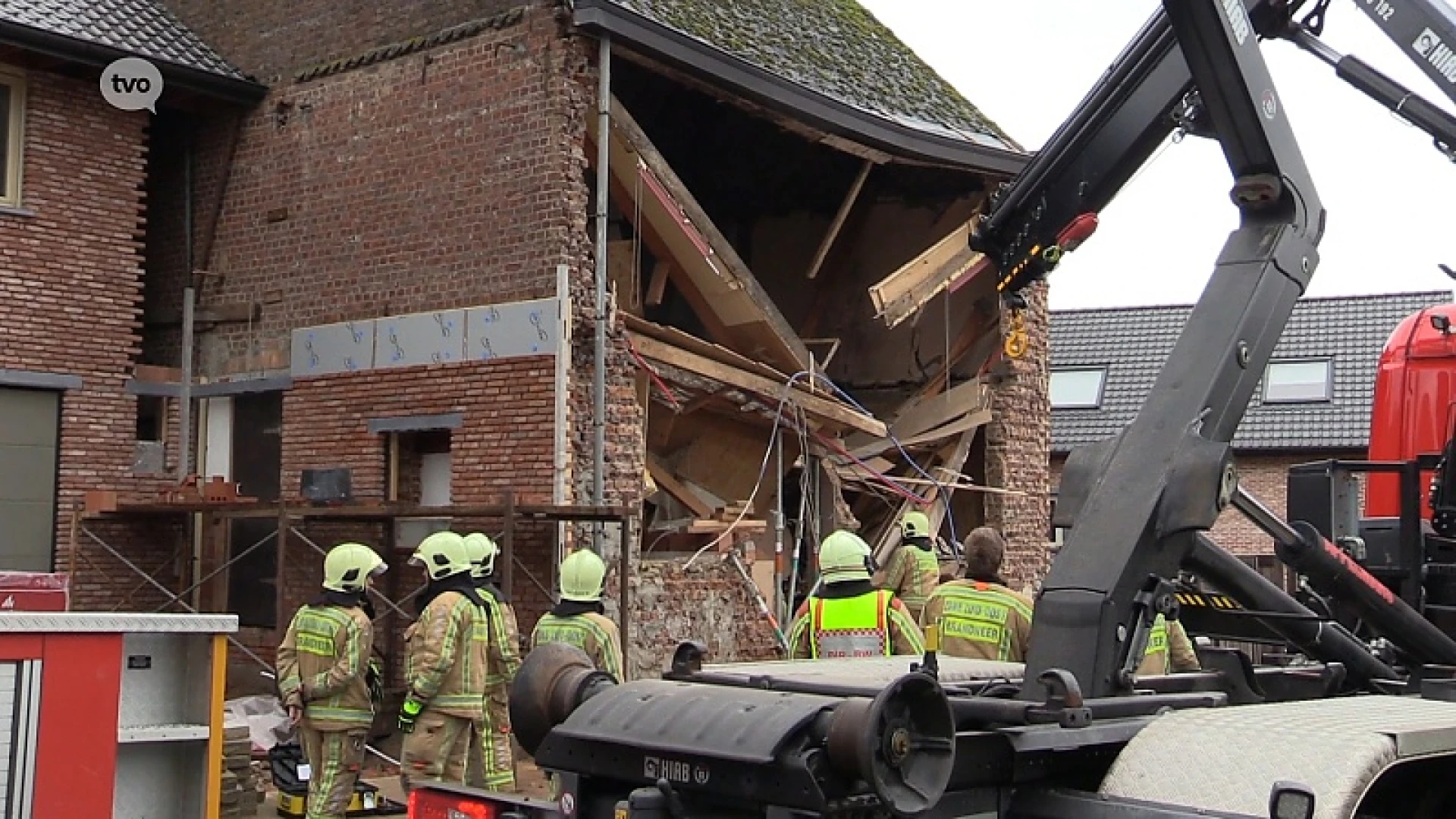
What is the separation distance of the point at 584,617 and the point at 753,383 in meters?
5.45

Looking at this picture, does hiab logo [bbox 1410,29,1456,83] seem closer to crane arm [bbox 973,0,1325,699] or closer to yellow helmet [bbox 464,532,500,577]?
crane arm [bbox 973,0,1325,699]

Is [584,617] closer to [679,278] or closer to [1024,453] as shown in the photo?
[679,278]

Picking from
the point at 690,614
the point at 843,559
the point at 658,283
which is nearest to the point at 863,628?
the point at 843,559

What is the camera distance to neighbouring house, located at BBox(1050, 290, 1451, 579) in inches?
1074

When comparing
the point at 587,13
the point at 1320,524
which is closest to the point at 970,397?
the point at 587,13

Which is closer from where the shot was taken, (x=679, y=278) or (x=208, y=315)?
(x=679, y=278)

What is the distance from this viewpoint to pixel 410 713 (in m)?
8.59

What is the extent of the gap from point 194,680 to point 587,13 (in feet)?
23.6

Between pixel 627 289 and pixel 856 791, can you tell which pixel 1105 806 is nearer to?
pixel 856 791

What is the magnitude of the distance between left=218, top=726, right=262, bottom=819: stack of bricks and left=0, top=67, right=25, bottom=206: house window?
6.64 m

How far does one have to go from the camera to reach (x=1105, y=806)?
3.67 m

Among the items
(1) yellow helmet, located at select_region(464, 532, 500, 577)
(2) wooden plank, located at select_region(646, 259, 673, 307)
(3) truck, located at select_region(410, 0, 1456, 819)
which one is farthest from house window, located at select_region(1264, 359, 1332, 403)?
(3) truck, located at select_region(410, 0, 1456, 819)

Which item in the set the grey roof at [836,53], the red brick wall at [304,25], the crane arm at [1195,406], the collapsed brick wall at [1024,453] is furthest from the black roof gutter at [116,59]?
the crane arm at [1195,406]

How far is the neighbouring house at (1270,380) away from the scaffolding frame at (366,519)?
48.3 feet
